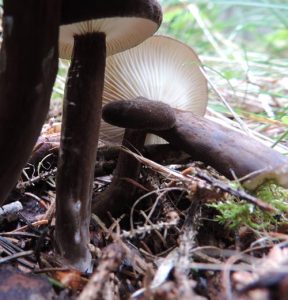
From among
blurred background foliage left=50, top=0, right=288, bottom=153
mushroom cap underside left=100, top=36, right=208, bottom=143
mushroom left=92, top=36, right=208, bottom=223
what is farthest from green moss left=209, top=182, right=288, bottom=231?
mushroom cap underside left=100, top=36, right=208, bottom=143

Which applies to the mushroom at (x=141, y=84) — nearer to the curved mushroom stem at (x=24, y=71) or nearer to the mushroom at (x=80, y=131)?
the mushroom at (x=80, y=131)

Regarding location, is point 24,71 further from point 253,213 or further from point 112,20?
point 253,213

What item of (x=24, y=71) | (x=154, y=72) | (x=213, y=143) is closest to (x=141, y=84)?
(x=154, y=72)

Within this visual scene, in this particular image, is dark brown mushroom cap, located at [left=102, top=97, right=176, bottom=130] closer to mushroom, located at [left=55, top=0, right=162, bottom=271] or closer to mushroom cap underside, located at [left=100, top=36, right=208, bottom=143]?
mushroom, located at [left=55, top=0, right=162, bottom=271]

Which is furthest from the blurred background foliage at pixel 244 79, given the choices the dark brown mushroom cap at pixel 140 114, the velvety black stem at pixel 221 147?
the dark brown mushroom cap at pixel 140 114

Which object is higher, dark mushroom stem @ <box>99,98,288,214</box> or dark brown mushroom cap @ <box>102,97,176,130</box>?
dark brown mushroom cap @ <box>102,97,176,130</box>

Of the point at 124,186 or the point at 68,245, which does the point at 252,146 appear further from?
the point at 68,245
